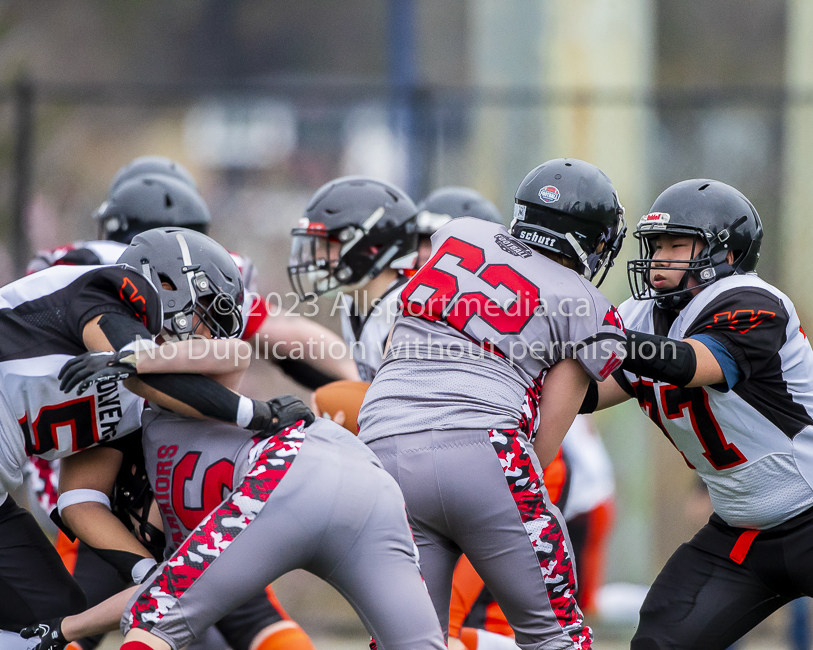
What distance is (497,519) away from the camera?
3.02m

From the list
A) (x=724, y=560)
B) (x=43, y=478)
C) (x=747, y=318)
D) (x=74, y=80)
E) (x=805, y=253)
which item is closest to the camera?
(x=747, y=318)

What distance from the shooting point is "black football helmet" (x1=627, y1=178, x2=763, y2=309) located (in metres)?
3.51

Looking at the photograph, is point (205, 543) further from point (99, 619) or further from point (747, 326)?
point (747, 326)

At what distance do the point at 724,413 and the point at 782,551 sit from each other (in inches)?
19.8

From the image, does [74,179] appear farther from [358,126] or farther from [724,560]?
[724,560]

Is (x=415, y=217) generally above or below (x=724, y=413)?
above

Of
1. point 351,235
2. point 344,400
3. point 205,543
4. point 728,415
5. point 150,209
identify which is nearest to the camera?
point 205,543

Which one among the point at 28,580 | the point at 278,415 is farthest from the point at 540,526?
the point at 28,580

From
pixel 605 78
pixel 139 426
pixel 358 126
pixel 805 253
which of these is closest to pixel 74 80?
pixel 358 126

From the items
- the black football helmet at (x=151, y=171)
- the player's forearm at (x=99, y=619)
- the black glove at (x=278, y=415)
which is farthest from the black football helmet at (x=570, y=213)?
the black football helmet at (x=151, y=171)

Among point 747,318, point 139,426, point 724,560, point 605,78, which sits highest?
point 605,78

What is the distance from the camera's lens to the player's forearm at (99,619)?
3092 millimetres

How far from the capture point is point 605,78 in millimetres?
6977

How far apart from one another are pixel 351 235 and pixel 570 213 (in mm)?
1325
